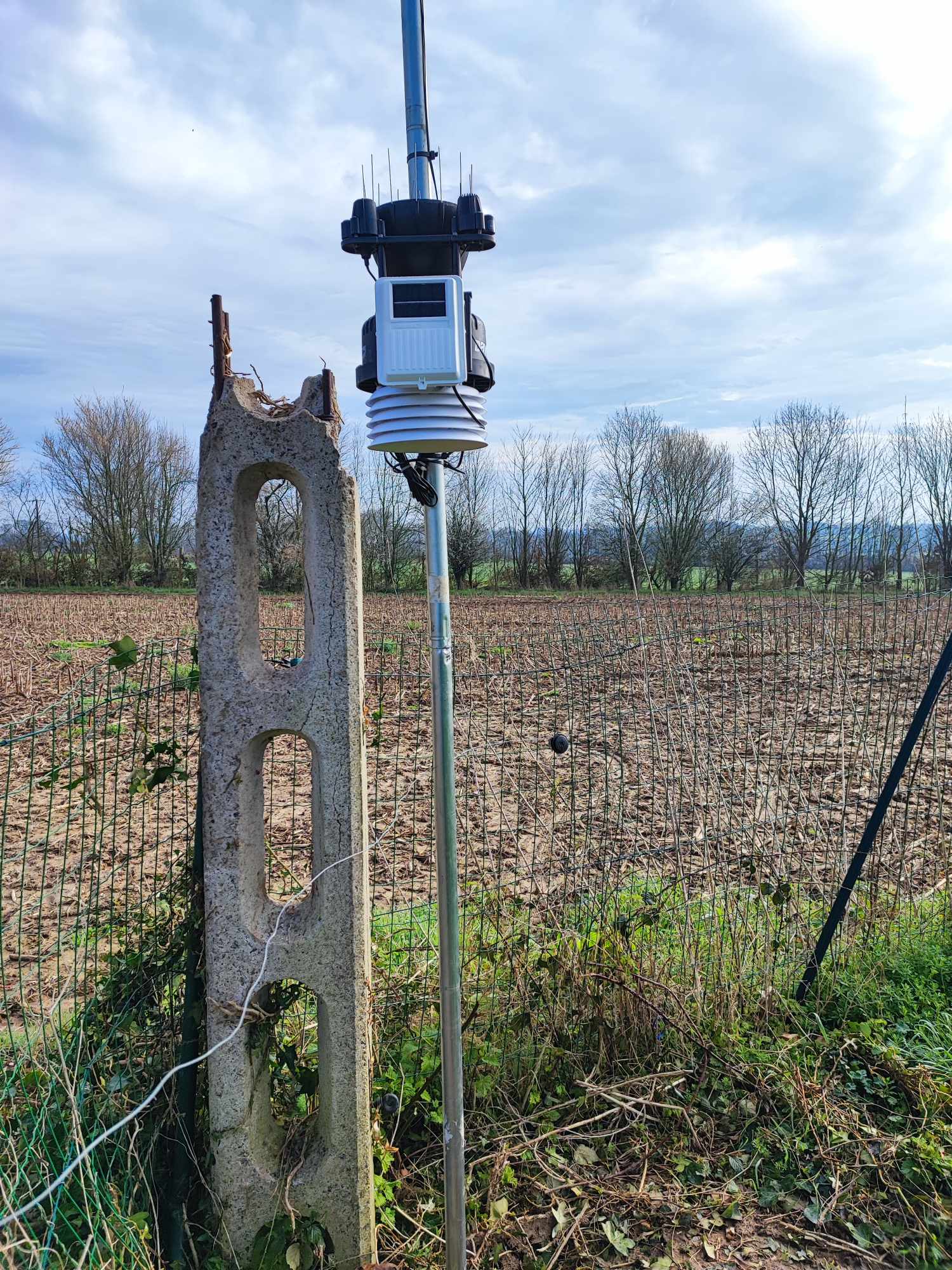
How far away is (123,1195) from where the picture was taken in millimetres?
2014

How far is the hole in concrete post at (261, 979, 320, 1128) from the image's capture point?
2186 millimetres

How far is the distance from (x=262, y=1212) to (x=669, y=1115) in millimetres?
1324

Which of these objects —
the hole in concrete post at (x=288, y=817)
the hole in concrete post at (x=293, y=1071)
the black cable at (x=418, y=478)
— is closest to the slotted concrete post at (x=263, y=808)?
the hole in concrete post at (x=293, y=1071)

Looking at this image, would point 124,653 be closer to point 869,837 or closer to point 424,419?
point 424,419

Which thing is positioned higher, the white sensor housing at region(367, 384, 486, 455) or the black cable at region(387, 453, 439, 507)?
the white sensor housing at region(367, 384, 486, 455)

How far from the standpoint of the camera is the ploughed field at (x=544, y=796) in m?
3.00

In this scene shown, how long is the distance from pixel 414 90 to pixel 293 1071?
2566mm

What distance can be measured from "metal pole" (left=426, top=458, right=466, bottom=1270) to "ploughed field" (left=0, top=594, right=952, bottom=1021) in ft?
1.01

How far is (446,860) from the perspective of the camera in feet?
6.48

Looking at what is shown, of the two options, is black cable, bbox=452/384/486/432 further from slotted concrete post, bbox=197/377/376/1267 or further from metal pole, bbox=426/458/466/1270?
slotted concrete post, bbox=197/377/376/1267

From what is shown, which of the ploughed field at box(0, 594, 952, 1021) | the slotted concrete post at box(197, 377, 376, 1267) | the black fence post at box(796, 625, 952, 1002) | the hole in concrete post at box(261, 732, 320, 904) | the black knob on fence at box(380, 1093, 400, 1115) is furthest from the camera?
the hole in concrete post at box(261, 732, 320, 904)

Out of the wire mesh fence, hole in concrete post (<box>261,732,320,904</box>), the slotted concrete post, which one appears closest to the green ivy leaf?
the wire mesh fence

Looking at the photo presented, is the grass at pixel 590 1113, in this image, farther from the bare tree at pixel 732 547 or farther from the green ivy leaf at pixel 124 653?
the bare tree at pixel 732 547

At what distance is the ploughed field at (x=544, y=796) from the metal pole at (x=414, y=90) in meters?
1.32
